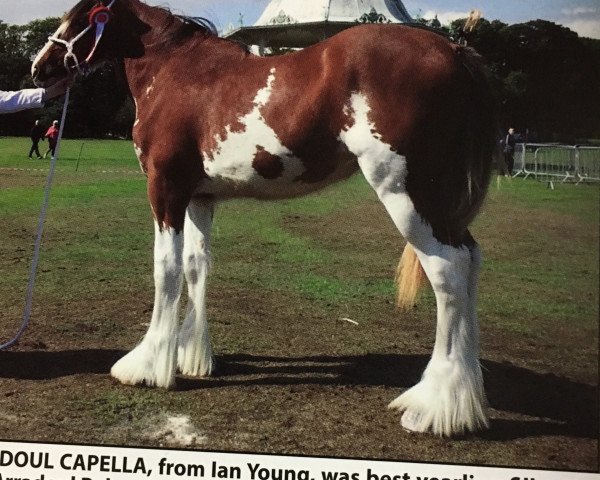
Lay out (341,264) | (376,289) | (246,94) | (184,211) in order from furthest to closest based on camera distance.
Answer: (341,264) → (376,289) → (184,211) → (246,94)

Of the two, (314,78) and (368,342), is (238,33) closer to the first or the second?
(314,78)

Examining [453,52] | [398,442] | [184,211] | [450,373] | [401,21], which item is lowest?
[398,442]

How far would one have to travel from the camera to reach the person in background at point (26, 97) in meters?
2.33

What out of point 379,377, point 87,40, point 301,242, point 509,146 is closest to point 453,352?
point 379,377

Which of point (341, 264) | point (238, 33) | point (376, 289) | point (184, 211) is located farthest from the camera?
point (341, 264)

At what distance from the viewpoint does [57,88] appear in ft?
7.75

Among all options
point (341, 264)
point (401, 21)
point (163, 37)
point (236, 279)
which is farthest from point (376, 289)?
point (163, 37)

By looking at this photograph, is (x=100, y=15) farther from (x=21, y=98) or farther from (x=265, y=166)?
(x=265, y=166)

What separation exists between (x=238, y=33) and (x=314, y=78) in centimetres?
63

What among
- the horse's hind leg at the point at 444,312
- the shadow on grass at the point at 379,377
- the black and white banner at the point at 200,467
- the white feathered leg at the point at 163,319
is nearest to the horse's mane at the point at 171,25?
the white feathered leg at the point at 163,319

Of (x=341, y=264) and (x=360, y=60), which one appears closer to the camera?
(x=360, y=60)

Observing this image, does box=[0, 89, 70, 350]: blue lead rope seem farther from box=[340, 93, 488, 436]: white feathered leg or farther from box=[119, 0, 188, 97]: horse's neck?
box=[340, 93, 488, 436]: white feathered leg

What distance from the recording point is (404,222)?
1947mm

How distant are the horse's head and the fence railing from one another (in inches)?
61.9
